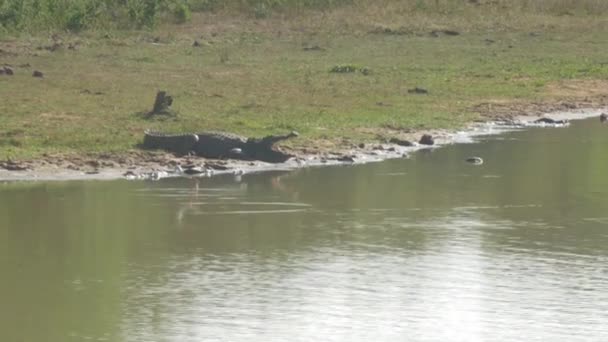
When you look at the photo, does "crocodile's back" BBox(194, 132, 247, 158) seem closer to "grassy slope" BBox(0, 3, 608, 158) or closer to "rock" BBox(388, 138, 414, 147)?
"grassy slope" BBox(0, 3, 608, 158)

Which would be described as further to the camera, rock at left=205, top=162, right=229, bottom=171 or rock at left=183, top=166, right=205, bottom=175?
rock at left=205, top=162, right=229, bottom=171

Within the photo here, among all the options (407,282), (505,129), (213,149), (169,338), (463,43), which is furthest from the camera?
(463,43)

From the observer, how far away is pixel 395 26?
104 feet

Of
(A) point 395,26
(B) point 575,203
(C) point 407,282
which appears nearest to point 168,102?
(B) point 575,203

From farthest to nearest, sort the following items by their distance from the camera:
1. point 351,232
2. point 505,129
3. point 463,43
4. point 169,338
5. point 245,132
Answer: point 463,43 → point 505,129 → point 245,132 → point 351,232 → point 169,338

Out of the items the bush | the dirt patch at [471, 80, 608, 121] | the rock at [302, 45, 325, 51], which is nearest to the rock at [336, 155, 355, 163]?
the dirt patch at [471, 80, 608, 121]

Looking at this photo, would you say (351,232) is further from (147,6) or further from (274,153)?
(147,6)

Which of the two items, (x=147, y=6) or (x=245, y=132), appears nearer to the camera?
(x=245, y=132)

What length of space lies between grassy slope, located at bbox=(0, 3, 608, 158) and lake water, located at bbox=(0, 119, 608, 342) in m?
2.28

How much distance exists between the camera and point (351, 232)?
1279cm

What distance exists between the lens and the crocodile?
53.1ft

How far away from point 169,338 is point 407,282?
2.33m

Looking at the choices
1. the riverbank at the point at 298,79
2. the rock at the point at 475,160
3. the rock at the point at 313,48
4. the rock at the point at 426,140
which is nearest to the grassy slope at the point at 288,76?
the riverbank at the point at 298,79

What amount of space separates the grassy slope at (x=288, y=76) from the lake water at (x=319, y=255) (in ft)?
7.47
